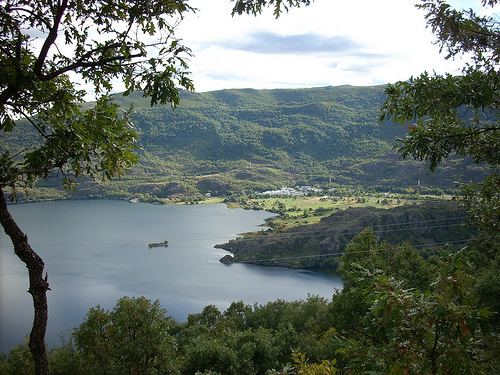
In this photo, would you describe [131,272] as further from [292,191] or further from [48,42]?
[292,191]

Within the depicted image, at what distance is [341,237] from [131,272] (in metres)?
22.9

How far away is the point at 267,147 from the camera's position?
461 feet

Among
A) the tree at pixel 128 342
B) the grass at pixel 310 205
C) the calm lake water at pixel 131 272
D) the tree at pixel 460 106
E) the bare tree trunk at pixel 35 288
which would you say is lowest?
the calm lake water at pixel 131 272

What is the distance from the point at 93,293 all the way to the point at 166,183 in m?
65.0

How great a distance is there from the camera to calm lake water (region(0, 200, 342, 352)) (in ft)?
94.0

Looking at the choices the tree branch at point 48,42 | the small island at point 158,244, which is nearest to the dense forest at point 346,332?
the tree branch at point 48,42


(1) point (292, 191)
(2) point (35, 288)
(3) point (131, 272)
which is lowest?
(3) point (131, 272)

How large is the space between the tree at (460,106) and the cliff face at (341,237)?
38300 millimetres

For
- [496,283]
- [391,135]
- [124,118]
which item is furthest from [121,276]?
[391,135]

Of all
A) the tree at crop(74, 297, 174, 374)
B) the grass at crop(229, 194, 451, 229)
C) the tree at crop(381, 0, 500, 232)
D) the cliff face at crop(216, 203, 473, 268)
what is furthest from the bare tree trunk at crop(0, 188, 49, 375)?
the grass at crop(229, 194, 451, 229)

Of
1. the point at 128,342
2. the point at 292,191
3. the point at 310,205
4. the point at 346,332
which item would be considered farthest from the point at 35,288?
the point at 292,191

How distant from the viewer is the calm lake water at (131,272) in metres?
28.6

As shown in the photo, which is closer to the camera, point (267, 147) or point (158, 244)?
point (158, 244)

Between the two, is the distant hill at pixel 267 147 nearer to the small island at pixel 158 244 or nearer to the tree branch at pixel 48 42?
the small island at pixel 158 244
